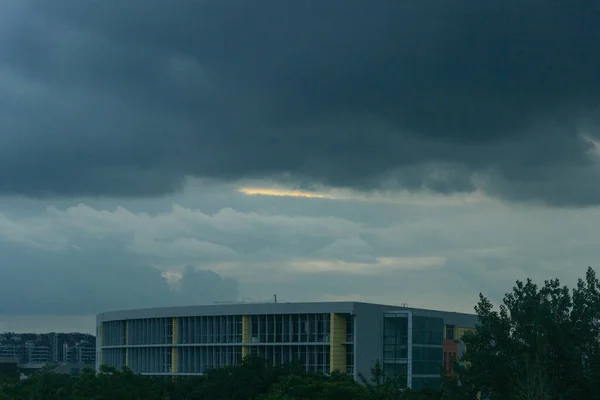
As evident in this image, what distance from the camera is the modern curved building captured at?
98.9 m

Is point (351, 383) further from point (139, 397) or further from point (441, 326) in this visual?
point (441, 326)

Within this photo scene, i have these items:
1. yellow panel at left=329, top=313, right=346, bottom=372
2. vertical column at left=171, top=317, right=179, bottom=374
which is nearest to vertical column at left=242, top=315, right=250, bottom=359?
yellow panel at left=329, top=313, right=346, bottom=372

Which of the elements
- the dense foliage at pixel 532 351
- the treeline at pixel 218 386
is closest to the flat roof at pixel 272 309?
the treeline at pixel 218 386

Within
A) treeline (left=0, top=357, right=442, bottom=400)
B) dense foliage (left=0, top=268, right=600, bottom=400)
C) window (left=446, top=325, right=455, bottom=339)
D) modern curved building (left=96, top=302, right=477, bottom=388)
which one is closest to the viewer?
dense foliage (left=0, top=268, right=600, bottom=400)

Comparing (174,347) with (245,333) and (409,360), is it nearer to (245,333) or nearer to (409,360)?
(245,333)

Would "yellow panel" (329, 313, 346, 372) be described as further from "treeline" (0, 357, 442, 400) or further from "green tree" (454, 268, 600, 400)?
"green tree" (454, 268, 600, 400)

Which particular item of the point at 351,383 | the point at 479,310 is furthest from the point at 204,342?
the point at 479,310

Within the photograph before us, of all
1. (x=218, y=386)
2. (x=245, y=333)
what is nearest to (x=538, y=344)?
(x=218, y=386)

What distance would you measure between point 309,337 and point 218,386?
18950 mm

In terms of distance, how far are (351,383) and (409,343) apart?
919 inches

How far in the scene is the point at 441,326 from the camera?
106 meters

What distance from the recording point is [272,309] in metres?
103

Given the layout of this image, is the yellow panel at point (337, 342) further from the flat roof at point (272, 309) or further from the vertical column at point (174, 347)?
the vertical column at point (174, 347)

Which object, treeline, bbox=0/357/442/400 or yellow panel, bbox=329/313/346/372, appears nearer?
treeline, bbox=0/357/442/400
